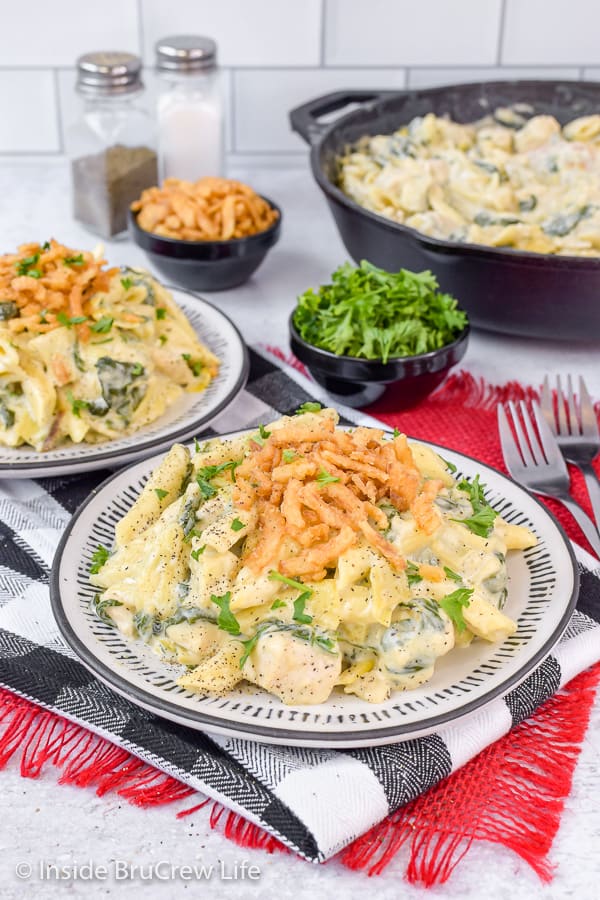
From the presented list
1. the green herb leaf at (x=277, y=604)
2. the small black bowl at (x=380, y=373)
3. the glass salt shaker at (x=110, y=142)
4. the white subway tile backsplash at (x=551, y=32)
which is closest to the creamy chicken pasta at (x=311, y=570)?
the green herb leaf at (x=277, y=604)

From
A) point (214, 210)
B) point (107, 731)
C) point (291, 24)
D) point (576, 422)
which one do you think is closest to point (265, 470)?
point (107, 731)

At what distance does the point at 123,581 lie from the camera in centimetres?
163

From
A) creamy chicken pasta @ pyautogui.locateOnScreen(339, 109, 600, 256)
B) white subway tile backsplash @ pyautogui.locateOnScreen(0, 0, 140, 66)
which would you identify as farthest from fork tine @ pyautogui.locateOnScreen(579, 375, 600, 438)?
white subway tile backsplash @ pyautogui.locateOnScreen(0, 0, 140, 66)

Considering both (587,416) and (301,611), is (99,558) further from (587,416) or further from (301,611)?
(587,416)

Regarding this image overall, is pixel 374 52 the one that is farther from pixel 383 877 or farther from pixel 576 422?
pixel 383 877

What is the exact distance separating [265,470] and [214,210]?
56.7 inches

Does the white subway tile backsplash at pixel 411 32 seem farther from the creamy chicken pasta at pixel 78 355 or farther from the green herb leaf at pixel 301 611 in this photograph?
the green herb leaf at pixel 301 611

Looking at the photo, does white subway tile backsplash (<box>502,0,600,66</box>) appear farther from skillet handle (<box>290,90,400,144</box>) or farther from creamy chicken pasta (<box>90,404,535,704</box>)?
creamy chicken pasta (<box>90,404,535,704</box>)

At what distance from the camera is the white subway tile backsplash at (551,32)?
3.66 m

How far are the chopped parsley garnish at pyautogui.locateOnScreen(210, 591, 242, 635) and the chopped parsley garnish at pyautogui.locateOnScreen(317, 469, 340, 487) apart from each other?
22cm

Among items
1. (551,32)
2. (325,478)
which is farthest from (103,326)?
(551,32)

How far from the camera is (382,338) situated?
2.32 meters

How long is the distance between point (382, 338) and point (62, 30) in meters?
2.11

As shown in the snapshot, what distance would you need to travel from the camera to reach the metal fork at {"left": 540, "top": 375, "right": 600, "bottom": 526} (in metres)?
2.23
